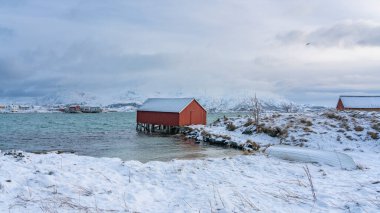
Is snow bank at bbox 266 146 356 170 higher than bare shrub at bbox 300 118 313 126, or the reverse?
bare shrub at bbox 300 118 313 126

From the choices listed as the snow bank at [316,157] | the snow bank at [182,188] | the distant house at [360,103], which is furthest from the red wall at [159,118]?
the snow bank at [182,188]

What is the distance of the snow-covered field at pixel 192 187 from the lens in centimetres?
741

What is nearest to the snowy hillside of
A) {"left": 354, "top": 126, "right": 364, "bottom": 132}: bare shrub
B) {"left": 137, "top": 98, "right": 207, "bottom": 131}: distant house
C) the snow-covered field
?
{"left": 354, "top": 126, "right": 364, "bottom": 132}: bare shrub

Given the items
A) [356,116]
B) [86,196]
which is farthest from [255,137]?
[86,196]

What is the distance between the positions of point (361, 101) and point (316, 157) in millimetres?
33240

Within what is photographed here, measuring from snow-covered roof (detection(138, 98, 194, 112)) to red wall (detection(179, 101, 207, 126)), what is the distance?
686mm

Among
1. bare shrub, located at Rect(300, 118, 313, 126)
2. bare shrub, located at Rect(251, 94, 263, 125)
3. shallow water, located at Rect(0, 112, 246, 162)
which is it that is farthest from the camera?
bare shrub, located at Rect(251, 94, 263, 125)

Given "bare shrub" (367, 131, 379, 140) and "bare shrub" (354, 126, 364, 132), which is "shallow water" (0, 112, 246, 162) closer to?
"bare shrub" (354, 126, 364, 132)

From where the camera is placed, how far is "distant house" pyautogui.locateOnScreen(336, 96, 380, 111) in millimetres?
41412

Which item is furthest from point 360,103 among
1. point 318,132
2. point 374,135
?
point 374,135

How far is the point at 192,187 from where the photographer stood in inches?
373

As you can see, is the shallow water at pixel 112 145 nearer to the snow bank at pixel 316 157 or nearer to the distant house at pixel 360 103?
the snow bank at pixel 316 157

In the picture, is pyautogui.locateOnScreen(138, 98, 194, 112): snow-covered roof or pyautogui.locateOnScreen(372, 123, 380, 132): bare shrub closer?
pyautogui.locateOnScreen(372, 123, 380, 132): bare shrub

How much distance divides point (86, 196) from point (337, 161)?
10425 mm
